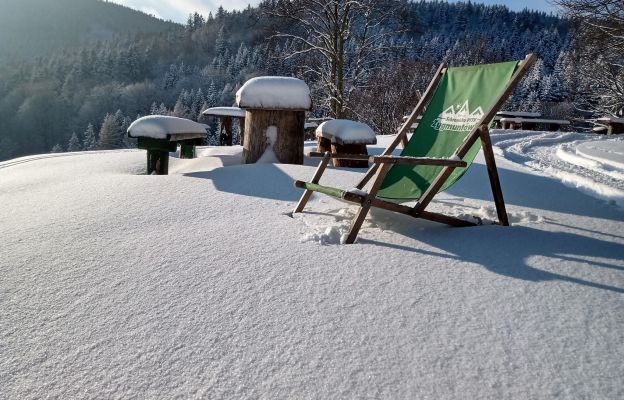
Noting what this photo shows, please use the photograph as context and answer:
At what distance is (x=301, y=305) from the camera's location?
169cm

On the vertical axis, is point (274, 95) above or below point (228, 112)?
above

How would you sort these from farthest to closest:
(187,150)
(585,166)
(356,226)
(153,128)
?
(187,150), (585,166), (153,128), (356,226)

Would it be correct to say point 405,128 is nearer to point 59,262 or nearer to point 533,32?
point 59,262

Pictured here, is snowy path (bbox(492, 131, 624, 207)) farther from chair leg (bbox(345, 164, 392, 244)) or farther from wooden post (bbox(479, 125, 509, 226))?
chair leg (bbox(345, 164, 392, 244))

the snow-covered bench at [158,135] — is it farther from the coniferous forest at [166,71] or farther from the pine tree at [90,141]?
the pine tree at [90,141]

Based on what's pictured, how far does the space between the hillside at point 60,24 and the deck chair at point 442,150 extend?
421 feet

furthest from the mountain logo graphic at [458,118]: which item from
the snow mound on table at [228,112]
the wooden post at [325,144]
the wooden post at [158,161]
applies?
the snow mound on table at [228,112]

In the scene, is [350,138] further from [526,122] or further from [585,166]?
[526,122]

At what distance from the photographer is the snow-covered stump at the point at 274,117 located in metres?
5.27

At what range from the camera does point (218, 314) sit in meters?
1.62

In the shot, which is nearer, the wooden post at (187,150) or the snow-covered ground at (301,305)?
the snow-covered ground at (301,305)

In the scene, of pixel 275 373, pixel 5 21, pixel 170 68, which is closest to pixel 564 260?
pixel 275 373

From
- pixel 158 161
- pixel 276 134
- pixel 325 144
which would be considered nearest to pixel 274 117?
pixel 276 134

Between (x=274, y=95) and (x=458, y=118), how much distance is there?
2.72 metres
